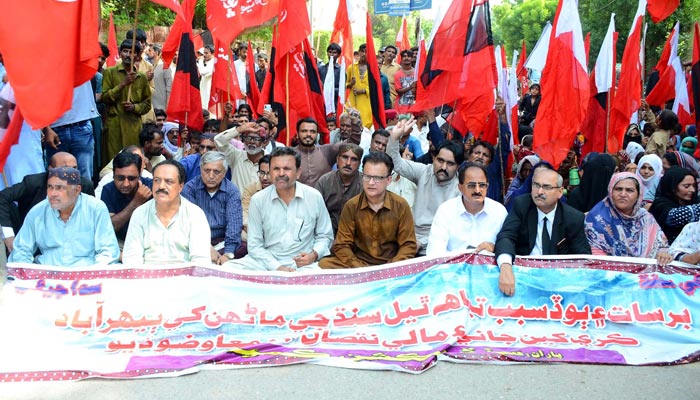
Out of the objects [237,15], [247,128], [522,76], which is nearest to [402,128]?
[247,128]

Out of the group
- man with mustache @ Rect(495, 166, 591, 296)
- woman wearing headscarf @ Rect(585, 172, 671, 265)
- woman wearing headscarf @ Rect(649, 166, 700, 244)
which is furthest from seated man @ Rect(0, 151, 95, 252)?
woman wearing headscarf @ Rect(649, 166, 700, 244)

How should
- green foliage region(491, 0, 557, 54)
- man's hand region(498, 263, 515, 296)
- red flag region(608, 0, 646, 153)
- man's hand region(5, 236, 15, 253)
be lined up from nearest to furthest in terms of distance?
man's hand region(498, 263, 515, 296)
man's hand region(5, 236, 15, 253)
red flag region(608, 0, 646, 153)
green foliage region(491, 0, 557, 54)

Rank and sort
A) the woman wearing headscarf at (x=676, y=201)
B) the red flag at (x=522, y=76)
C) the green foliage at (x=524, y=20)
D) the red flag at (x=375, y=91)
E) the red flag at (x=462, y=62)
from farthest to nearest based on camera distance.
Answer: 1. the green foliage at (x=524, y=20)
2. the red flag at (x=522, y=76)
3. the red flag at (x=375, y=91)
4. the red flag at (x=462, y=62)
5. the woman wearing headscarf at (x=676, y=201)

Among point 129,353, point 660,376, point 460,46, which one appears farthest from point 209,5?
point 660,376

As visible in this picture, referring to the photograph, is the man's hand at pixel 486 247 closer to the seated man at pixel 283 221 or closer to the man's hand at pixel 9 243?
the seated man at pixel 283 221

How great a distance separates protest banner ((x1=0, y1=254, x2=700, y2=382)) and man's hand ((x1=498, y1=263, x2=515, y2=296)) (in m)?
0.05

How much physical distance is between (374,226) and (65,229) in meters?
2.46

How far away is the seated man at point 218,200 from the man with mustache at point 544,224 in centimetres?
248

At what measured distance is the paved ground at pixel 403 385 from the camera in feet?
12.1

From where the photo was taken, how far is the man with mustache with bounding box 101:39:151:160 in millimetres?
8531

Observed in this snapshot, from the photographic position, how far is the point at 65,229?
5.01 metres

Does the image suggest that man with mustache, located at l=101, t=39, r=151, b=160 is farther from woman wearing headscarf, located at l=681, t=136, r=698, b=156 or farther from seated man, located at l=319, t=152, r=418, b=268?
woman wearing headscarf, located at l=681, t=136, r=698, b=156

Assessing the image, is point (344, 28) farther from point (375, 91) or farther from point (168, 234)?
point (168, 234)

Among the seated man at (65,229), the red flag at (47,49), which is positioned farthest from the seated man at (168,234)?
the red flag at (47,49)
